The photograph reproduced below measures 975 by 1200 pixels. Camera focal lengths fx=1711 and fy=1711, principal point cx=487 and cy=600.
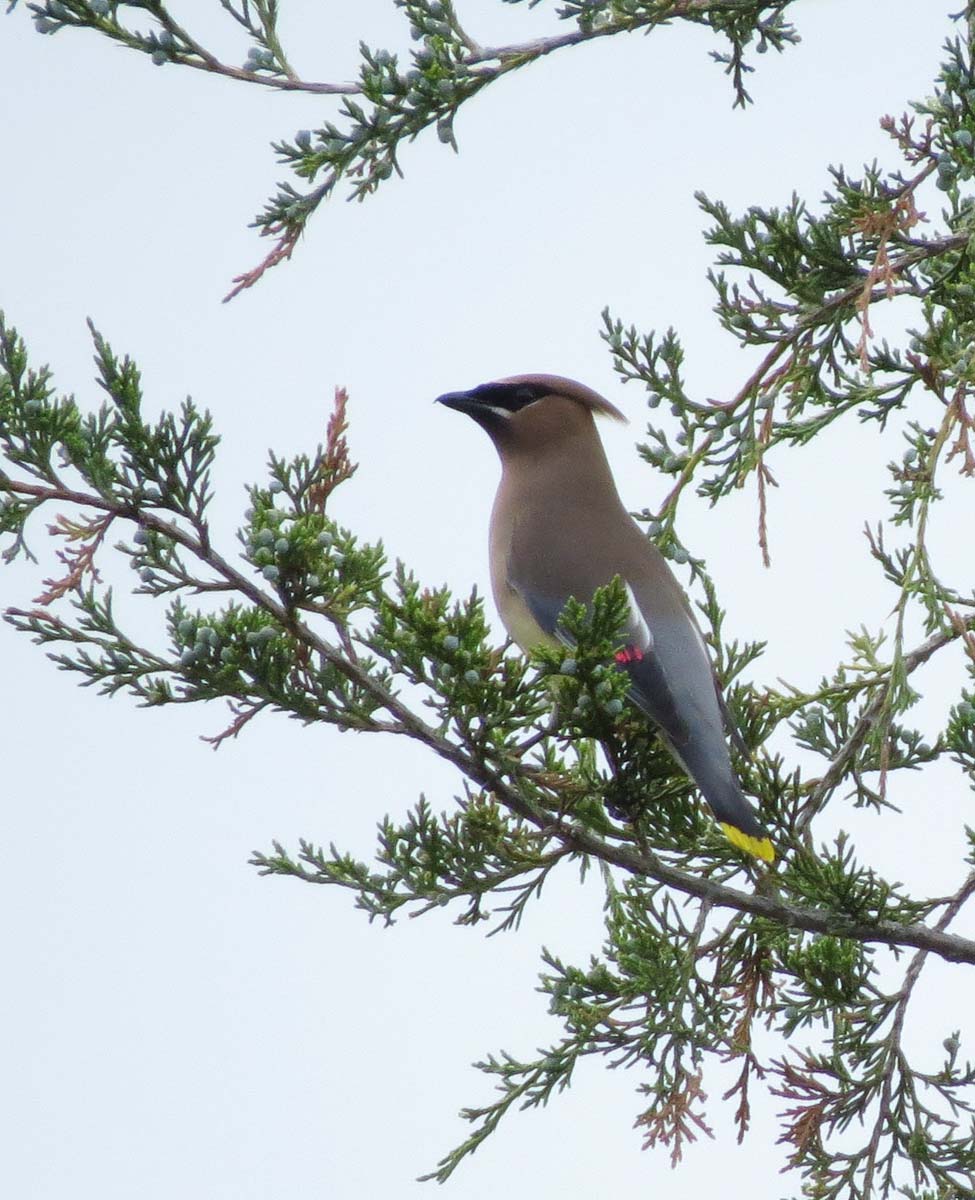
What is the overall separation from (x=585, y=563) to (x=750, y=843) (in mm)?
1052

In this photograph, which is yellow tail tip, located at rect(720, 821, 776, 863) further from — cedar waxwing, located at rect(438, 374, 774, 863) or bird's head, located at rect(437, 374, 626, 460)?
bird's head, located at rect(437, 374, 626, 460)

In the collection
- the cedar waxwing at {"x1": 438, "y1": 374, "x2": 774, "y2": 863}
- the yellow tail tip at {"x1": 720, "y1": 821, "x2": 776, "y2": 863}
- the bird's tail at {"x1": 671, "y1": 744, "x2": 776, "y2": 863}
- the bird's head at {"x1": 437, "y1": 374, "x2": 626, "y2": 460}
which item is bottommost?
the yellow tail tip at {"x1": 720, "y1": 821, "x2": 776, "y2": 863}

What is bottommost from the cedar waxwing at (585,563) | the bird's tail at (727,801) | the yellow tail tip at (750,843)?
the yellow tail tip at (750,843)

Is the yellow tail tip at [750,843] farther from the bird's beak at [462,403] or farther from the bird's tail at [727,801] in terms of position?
the bird's beak at [462,403]

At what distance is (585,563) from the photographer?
379 cm

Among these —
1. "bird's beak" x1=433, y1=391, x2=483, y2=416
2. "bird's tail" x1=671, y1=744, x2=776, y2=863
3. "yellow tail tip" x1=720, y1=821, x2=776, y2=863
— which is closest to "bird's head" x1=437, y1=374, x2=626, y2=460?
"bird's beak" x1=433, y1=391, x2=483, y2=416

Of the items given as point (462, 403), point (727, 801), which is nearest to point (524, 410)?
point (462, 403)

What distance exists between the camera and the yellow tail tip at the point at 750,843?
9.33 feet

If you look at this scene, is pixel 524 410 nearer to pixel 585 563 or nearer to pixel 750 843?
pixel 585 563

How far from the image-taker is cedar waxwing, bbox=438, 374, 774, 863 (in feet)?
10.1

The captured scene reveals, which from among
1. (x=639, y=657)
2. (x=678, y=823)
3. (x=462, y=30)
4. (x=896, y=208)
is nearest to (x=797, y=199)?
(x=896, y=208)

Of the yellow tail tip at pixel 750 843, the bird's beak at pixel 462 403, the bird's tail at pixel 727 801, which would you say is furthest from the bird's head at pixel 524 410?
the yellow tail tip at pixel 750 843

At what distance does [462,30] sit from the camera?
282 centimetres

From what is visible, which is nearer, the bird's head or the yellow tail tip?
the yellow tail tip
